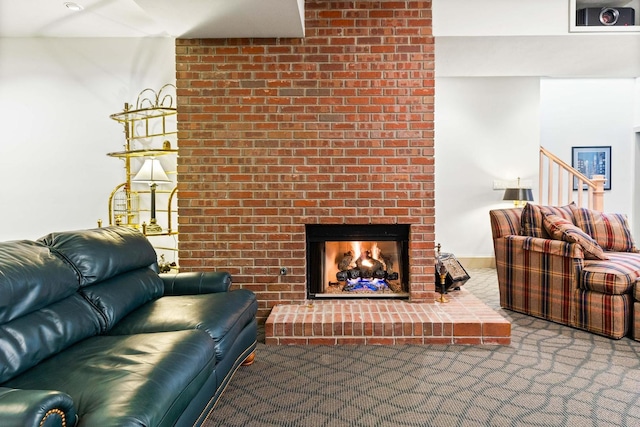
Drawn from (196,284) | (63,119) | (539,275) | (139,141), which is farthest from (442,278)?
(63,119)

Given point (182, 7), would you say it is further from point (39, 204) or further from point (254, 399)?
point (39, 204)

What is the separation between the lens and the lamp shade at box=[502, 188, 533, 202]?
505 centimetres

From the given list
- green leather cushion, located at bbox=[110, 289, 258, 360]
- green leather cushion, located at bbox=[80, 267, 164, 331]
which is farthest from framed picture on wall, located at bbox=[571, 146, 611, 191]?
green leather cushion, located at bbox=[80, 267, 164, 331]

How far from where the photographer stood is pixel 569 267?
302cm

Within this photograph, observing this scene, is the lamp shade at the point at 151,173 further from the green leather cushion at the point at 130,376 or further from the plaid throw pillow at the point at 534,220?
the plaid throw pillow at the point at 534,220

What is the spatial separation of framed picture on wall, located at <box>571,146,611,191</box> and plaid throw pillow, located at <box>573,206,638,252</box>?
334 cm

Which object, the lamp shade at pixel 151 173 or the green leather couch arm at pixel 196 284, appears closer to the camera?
the green leather couch arm at pixel 196 284

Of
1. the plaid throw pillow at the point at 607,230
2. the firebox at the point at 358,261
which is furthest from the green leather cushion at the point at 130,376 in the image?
the plaid throw pillow at the point at 607,230

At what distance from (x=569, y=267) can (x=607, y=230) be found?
0.90 metres

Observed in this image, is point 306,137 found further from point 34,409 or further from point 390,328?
point 34,409

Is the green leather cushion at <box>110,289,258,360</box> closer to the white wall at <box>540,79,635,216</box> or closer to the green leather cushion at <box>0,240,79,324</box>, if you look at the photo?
the green leather cushion at <box>0,240,79,324</box>

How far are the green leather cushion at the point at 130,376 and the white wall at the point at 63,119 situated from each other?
2.95 m

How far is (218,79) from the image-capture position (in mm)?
3170

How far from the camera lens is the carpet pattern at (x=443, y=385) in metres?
1.86
